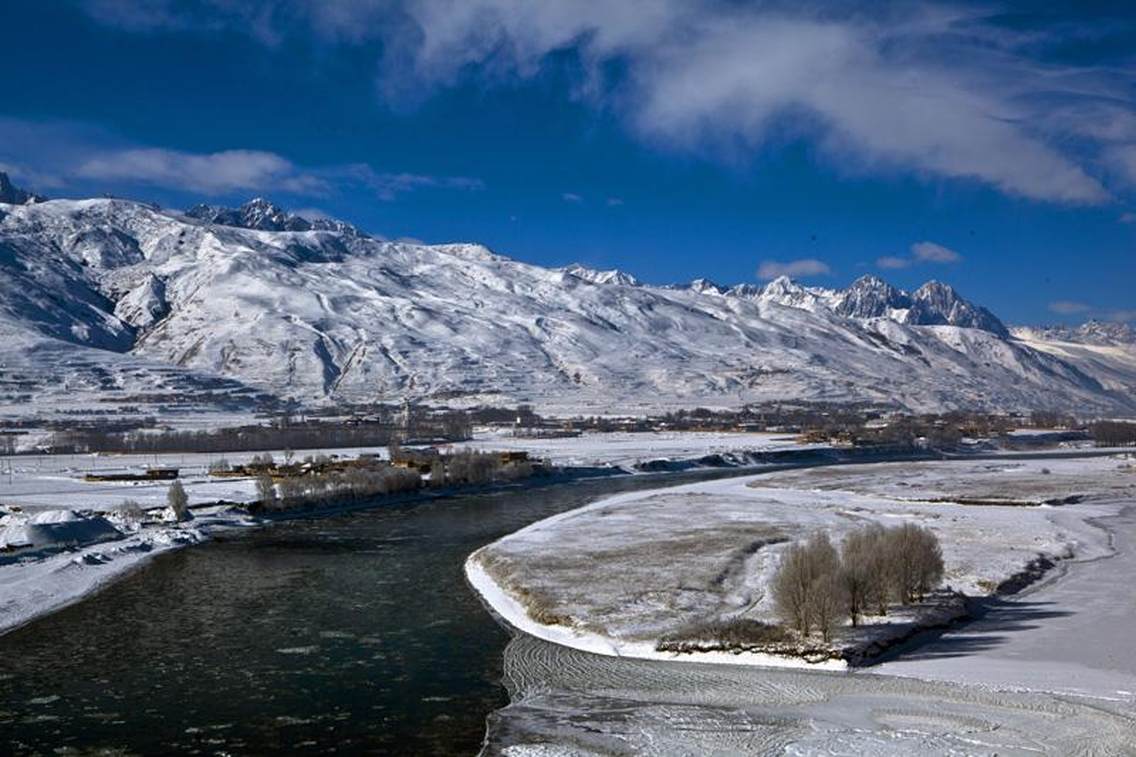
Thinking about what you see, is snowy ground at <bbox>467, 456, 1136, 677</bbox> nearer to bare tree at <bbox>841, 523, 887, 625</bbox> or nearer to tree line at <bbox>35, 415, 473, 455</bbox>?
bare tree at <bbox>841, 523, 887, 625</bbox>

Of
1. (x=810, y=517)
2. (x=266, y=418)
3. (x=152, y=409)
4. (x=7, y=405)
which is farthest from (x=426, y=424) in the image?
(x=810, y=517)

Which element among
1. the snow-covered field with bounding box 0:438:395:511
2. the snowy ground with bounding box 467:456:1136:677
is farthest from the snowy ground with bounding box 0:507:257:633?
the snowy ground with bounding box 467:456:1136:677

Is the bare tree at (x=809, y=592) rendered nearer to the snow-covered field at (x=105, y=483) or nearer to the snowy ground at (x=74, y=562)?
the snowy ground at (x=74, y=562)

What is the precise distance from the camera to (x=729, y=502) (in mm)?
70188

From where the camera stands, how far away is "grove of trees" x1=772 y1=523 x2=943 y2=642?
28922mm

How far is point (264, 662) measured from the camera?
27.2 m

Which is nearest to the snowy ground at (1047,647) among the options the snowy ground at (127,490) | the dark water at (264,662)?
the dark water at (264,662)

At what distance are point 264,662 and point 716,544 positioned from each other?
1010 inches

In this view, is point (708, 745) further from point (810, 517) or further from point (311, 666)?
point (810, 517)

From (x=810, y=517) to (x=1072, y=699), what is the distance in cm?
3691

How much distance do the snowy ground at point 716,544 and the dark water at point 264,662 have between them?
2.95 m

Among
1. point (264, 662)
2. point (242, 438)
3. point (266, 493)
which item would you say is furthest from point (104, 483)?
point (264, 662)

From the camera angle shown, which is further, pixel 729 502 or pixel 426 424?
pixel 426 424

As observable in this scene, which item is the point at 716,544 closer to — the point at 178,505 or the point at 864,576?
the point at 864,576
